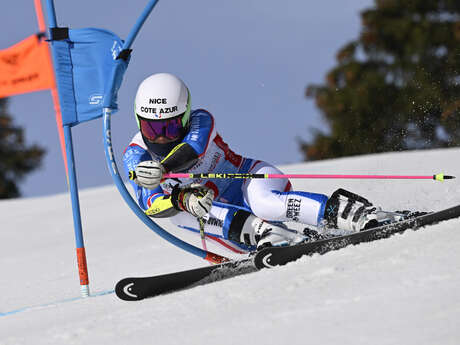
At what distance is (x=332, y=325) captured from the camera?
279 cm

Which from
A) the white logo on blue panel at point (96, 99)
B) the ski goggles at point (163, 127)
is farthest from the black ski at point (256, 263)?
the white logo on blue panel at point (96, 99)

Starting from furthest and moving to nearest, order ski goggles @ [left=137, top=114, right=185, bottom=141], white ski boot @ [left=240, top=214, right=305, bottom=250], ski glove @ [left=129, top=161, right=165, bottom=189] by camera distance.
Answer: white ski boot @ [left=240, top=214, right=305, bottom=250] → ski goggles @ [left=137, top=114, right=185, bottom=141] → ski glove @ [left=129, top=161, right=165, bottom=189]

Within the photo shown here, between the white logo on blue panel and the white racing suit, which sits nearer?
the white racing suit

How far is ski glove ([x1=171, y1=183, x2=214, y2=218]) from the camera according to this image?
15.3ft

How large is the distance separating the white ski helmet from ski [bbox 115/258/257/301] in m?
1.03

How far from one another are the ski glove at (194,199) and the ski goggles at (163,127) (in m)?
0.40

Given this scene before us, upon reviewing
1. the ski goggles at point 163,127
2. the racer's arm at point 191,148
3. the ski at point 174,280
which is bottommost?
the ski at point 174,280

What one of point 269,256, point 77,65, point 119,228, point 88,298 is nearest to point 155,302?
point 269,256

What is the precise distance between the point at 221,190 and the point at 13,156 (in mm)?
24916

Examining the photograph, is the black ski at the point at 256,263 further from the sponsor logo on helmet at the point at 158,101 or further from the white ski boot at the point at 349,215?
the sponsor logo on helmet at the point at 158,101

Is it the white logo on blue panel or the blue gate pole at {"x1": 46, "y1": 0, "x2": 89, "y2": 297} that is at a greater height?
the white logo on blue panel

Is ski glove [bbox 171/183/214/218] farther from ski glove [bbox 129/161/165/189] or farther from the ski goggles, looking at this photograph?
the ski goggles

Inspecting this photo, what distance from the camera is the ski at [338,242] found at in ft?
14.0

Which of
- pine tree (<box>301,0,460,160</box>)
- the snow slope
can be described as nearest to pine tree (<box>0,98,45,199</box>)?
pine tree (<box>301,0,460,160</box>)
